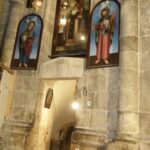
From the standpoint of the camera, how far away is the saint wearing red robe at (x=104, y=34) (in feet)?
21.0

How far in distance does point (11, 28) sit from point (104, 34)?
340 cm

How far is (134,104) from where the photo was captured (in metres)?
5.48

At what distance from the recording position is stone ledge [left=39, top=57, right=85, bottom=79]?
677cm

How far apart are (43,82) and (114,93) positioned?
239 cm

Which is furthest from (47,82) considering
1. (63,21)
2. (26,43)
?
(63,21)

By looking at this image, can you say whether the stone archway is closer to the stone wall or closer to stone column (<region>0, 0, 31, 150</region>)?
the stone wall

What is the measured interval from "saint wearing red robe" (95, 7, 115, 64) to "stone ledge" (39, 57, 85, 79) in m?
0.61

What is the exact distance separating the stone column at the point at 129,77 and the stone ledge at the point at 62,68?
139cm

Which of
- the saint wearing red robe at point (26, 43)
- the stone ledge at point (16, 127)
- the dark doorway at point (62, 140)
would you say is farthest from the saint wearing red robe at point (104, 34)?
the dark doorway at point (62, 140)

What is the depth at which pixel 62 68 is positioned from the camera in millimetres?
7020

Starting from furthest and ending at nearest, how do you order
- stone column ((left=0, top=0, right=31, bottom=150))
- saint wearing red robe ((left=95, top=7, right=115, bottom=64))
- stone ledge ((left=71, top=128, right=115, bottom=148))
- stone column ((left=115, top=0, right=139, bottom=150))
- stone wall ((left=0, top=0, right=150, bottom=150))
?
stone column ((left=0, top=0, right=31, bottom=150))
saint wearing red robe ((left=95, top=7, right=115, bottom=64))
stone ledge ((left=71, top=128, right=115, bottom=148))
stone wall ((left=0, top=0, right=150, bottom=150))
stone column ((left=115, top=0, right=139, bottom=150))

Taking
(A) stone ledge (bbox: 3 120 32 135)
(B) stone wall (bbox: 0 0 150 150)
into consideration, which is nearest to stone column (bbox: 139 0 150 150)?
(B) stone wall (bbox: 0 0 150 150)

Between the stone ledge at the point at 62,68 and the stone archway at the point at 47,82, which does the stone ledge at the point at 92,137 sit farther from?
the stone ledge at the point at 62,68

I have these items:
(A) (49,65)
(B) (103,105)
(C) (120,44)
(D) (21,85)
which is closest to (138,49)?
(C) (120,44)
